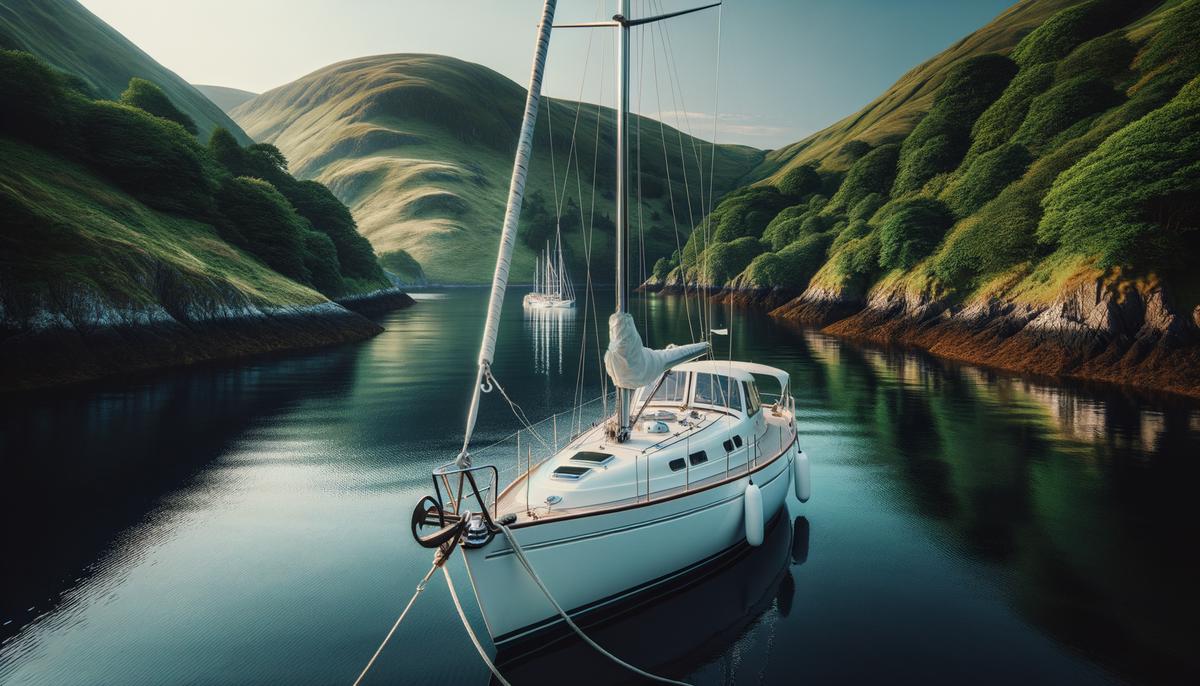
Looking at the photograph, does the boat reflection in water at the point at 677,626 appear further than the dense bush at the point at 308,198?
No

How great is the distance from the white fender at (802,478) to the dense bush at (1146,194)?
94.0ft

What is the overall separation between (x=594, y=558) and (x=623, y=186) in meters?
7.50

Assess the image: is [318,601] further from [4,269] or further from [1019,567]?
[4,269]

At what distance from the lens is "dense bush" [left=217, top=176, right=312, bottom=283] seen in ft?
193

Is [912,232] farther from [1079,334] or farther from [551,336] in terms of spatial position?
[551,336]

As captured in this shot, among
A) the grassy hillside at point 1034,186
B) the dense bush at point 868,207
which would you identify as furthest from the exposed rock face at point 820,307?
the dense bush at point 868,207

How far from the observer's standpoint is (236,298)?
142ft

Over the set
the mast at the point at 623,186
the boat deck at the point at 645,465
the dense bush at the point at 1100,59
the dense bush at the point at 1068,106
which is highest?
the dense bush at the point at 1100,59

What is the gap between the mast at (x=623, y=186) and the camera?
491 inches

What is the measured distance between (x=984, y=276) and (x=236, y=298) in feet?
183

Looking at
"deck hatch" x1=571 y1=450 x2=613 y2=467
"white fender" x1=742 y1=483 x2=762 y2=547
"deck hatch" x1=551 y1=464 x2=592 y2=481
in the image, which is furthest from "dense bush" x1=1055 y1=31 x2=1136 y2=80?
"deck hatch" x1=551 y1=464 x2=592 y2=481

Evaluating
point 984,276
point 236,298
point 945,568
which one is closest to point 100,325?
point 236,298

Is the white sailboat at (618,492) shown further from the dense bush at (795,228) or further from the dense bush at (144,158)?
the dense bush at (795,228)

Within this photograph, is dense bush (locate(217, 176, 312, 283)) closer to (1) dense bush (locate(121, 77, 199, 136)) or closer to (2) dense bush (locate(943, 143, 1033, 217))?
(1) dense bush (locate(121, 77, 199, 136))
